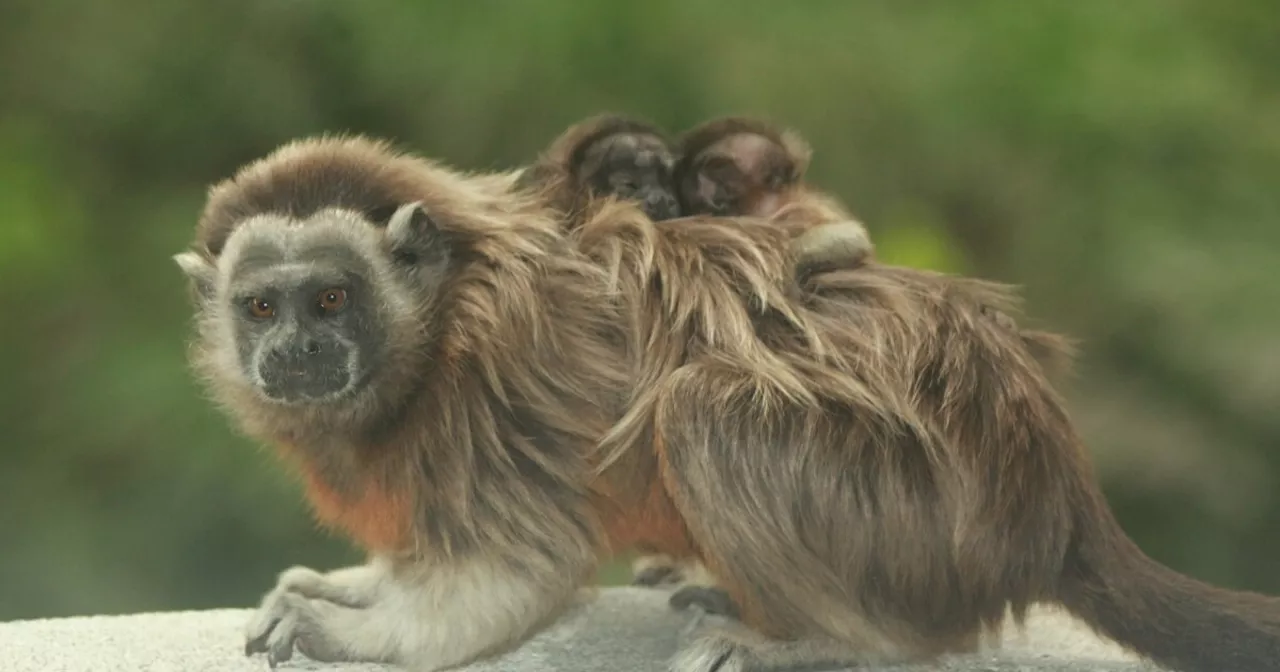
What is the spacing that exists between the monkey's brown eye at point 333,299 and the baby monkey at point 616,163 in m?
0.76

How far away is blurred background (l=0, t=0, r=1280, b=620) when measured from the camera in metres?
3.90

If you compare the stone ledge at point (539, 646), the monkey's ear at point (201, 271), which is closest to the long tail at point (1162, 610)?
the stone ledge at point (539, 646)

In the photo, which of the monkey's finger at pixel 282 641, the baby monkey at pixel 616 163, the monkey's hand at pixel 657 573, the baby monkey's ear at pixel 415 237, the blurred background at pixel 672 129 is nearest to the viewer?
the baby monkey's ear at pixel 415 237

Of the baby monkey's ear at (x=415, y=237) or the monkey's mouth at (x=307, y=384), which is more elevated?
the baby monkey's ear at (x=415, y=237)

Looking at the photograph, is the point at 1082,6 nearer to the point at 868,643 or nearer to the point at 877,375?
the point at 877,375

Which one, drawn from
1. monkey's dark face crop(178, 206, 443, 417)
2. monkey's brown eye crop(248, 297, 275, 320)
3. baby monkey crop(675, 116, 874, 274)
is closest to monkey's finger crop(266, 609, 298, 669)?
monkey's dark face crop(178, 206, 443, 417)

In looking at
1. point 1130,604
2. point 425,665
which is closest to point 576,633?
point 425,665

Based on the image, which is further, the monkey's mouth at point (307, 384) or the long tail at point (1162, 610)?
the monkey's mouth at point (307, 384)

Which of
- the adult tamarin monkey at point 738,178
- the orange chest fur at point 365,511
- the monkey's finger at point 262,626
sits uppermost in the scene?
the adult tamarin monkey at point 738,178

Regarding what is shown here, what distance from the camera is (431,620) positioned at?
2.56 m

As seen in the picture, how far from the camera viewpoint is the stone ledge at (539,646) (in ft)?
8.81

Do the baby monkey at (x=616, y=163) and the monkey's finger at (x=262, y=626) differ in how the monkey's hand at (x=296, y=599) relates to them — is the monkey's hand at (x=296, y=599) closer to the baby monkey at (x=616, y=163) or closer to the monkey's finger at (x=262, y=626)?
the monkey's finger at (x=262, y=626)

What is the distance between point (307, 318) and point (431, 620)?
0.66 metres

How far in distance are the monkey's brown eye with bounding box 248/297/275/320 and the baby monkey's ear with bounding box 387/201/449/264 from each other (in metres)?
0.27
